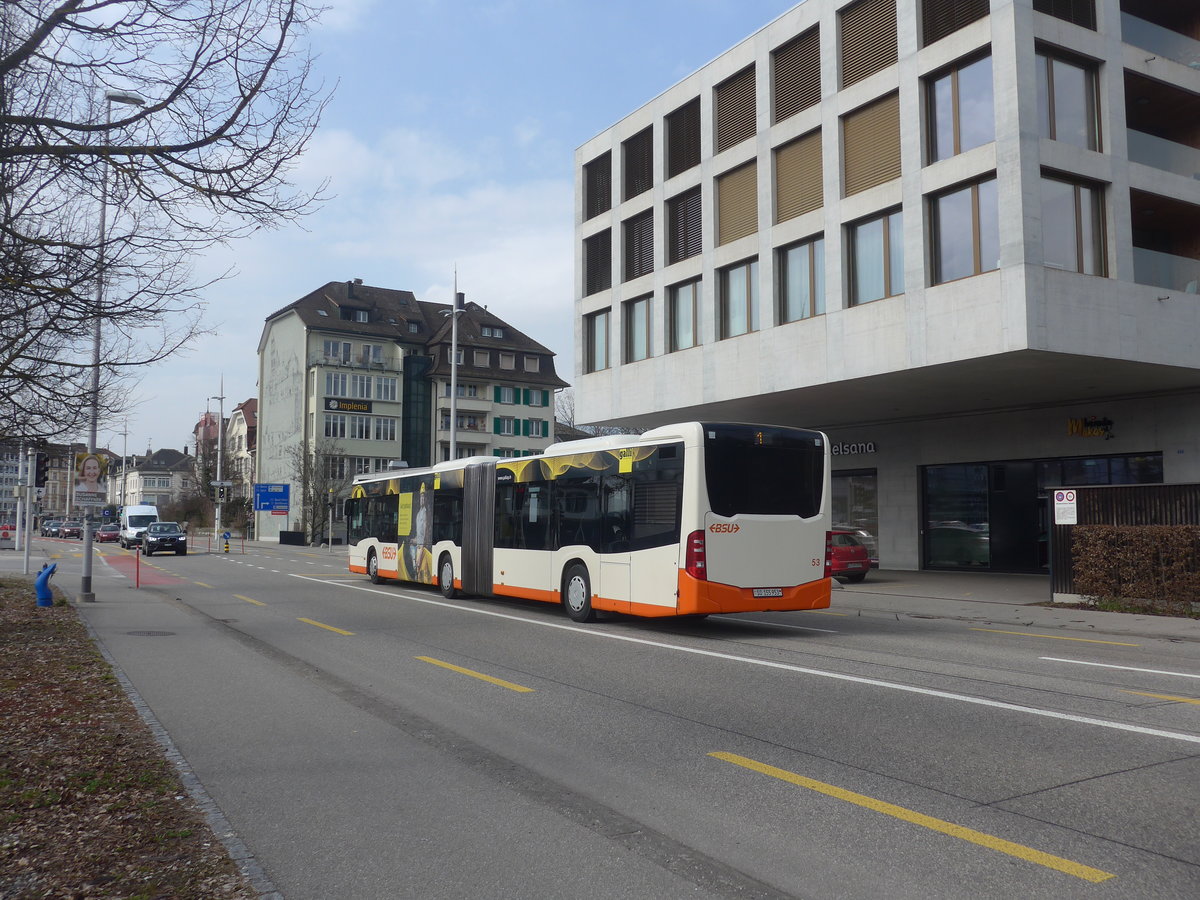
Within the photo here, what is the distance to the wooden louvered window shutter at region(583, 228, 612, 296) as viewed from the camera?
33594 millimetres

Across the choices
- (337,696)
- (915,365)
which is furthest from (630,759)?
(915,365)

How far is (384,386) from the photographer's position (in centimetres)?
7612

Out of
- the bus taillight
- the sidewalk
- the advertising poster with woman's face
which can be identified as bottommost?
the sidewalk

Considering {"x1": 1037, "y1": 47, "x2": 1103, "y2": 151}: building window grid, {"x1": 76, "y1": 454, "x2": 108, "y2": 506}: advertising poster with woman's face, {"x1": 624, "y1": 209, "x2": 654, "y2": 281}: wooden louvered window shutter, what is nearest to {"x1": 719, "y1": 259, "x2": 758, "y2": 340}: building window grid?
{"x1": 624, "y1": 209, "x2": 654, "y2": 281}: wooden louvered window shutter

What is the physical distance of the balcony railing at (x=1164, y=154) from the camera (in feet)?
71.3

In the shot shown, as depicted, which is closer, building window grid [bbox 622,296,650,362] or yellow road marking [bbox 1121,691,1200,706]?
yellow road marking [bbox 1121,691,1200,706]

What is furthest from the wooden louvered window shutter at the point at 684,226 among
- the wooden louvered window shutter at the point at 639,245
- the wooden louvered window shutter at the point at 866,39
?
the wooden louvered window shutter at the point at 866,39

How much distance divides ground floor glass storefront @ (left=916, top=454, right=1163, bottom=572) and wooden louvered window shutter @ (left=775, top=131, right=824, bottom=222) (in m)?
8.75

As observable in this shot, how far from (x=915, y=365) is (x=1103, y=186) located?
5.44m

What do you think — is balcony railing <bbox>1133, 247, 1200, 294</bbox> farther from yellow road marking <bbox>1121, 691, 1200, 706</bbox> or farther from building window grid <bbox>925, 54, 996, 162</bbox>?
yellow road marking <bbox>1121, 691, 1200, 706</bbox>

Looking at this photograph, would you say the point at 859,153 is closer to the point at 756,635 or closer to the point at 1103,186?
the point at 1103,186

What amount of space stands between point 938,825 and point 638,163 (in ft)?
96.2

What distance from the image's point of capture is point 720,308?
2789 cm

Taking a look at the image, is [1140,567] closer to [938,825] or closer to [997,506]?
[997,506]
